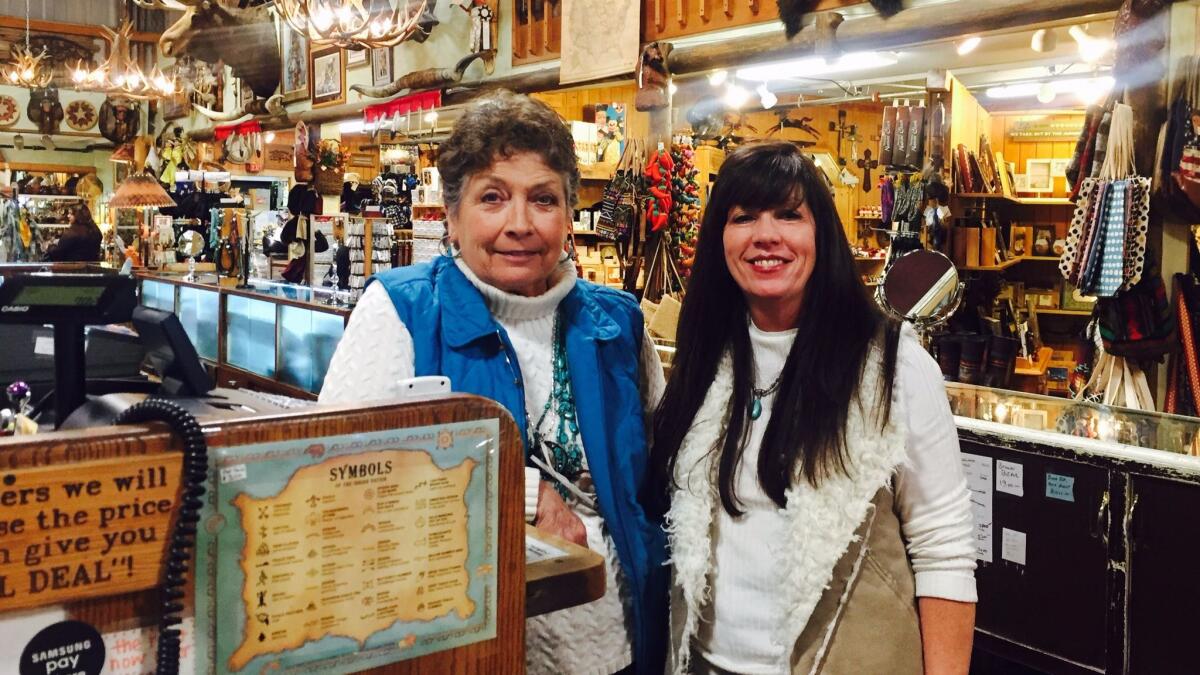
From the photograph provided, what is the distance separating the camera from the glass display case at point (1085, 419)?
A: 2.87 m

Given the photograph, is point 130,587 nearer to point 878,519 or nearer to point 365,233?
point 878,519

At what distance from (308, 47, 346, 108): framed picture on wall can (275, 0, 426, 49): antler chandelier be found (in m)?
2.52

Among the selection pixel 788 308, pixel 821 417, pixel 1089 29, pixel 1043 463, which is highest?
pixel 1089 29

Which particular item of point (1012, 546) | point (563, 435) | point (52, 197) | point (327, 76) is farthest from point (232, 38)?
point (563, 435)

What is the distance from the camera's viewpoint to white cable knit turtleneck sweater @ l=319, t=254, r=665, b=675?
1653 mm

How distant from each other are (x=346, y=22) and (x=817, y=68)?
3663 mm

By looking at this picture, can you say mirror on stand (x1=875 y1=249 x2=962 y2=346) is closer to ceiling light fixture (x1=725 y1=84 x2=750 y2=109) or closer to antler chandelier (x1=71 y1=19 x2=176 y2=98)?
ceiling light fixture (x1=725 y1=84 x2=750 y2=109)

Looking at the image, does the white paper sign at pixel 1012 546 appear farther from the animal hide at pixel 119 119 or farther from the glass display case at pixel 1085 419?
the animal hide at pixel 119 119

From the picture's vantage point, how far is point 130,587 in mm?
862

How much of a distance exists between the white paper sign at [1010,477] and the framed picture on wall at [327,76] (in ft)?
25.7

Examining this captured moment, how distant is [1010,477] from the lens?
9.89 feet

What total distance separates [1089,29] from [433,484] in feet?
19.8

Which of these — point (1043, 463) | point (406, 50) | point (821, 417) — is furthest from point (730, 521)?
point (406, 50)

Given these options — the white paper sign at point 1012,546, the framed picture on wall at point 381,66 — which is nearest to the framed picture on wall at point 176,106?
the framed picture on wall at point 381,66
